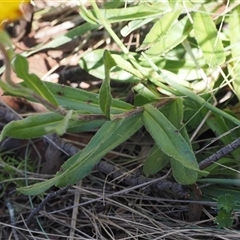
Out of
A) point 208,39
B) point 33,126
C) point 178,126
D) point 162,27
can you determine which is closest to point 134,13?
point 162,27

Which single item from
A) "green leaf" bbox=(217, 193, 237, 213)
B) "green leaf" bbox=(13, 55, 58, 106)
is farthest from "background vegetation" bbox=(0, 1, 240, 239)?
"green leaf" bbox=(13, 55, 58, 106)

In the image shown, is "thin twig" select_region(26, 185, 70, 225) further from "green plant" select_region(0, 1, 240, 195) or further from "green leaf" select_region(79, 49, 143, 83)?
"green leaf" select_region(79, 49, 143, 83)

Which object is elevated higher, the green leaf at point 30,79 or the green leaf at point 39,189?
the green leaf at point 30,79

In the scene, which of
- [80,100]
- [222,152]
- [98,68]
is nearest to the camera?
[222,152]

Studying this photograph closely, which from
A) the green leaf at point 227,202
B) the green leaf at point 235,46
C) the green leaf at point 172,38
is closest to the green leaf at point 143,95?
the green leaf at point 172,38

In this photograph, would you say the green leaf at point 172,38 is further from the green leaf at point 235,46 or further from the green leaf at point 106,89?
the green leaf at point 106,89

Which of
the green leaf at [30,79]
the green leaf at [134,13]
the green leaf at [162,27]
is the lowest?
the green leaf at [162,27]

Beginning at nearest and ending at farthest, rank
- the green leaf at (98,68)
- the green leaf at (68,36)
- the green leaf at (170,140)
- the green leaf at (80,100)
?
the green leaf at (170,140), the green leaf at (80,100), the green leaf at (98,68), the green leaf at (68,36)

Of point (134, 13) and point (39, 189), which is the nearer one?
point (39, 189)

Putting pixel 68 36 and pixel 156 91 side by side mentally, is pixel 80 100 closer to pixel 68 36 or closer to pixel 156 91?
pixel 156 91
